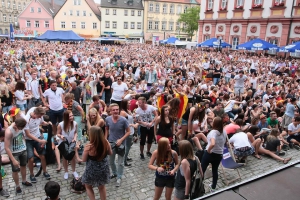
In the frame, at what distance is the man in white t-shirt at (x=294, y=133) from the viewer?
788 cm

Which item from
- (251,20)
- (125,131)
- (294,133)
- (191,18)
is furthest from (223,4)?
(125,131)

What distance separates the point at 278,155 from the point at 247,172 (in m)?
1.73

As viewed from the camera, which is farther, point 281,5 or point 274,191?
point 281,5

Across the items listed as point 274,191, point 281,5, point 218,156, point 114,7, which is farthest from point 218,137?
point 114,7

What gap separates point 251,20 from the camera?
28562mm

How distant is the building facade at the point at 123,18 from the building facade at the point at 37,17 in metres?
12.1

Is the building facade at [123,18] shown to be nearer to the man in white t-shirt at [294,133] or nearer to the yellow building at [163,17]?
the yellow building at [163,17]

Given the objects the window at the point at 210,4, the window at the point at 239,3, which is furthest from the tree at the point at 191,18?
the window at the point at 239,3

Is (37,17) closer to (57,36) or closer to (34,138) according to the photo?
(57,36)

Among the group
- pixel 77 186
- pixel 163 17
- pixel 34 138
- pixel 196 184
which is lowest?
pixel 77 186

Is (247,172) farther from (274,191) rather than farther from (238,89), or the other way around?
(238,89)

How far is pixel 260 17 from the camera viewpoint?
2769 centimetres

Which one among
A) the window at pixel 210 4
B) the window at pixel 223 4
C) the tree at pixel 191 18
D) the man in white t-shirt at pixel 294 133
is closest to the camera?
the man in white t-shirt at pixel 294 133

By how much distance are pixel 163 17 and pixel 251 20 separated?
36306mm
